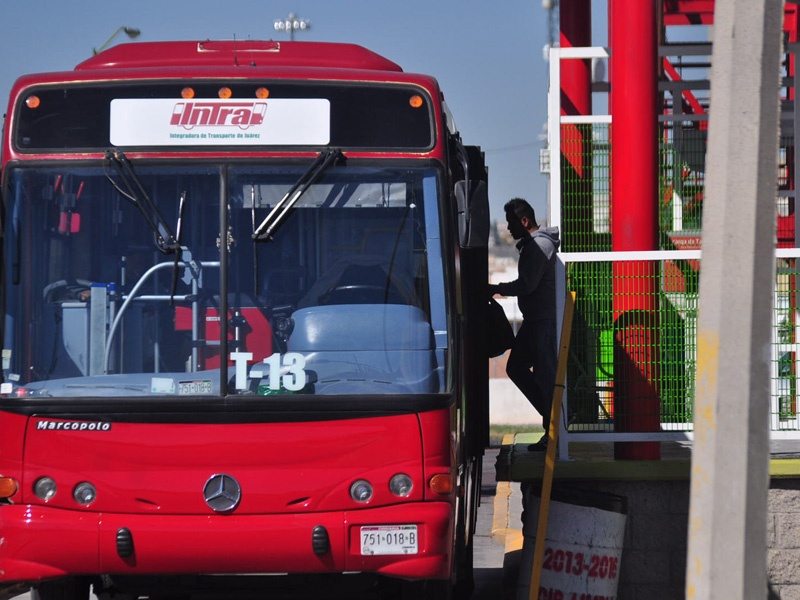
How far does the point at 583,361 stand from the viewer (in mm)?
7906

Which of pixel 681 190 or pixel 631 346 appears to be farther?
pixel 681 190

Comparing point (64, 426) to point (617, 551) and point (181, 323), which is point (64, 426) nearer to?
point (181, 323)

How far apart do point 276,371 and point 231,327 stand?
0.31 m

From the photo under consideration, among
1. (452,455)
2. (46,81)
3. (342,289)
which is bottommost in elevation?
(452,455)

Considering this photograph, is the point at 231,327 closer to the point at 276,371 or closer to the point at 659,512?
the point at 276,371

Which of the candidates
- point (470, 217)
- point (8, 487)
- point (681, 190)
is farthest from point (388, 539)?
point (681, 190)

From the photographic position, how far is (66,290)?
6.12 meters

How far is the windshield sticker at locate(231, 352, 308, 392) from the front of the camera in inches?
237

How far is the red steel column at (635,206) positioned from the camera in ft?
25.0

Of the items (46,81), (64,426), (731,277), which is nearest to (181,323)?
(64,426)

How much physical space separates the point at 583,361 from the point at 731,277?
3.48 metres

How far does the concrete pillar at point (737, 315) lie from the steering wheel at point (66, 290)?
3165 mm

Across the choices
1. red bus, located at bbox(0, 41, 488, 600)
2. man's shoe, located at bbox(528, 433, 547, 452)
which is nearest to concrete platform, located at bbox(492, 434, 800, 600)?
man's shoe, located at bbox(528, 433, 547, 452)

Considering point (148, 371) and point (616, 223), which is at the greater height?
point (616, 223)
